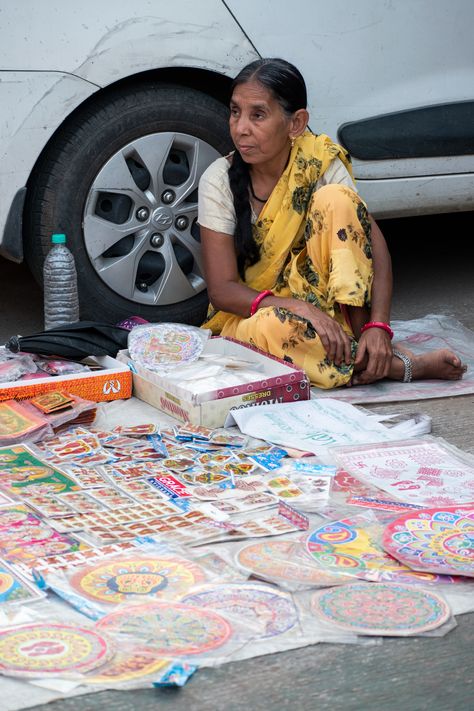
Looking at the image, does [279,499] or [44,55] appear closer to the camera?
[279,499]

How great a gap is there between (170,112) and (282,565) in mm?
1965

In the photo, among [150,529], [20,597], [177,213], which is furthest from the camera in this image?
[177,213]

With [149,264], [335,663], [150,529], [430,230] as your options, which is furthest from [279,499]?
[430,230]

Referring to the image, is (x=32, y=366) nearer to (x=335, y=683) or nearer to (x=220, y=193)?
(x=220, y=193)

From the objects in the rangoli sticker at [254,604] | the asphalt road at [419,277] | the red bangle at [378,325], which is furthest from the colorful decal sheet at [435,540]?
the asphalt road at [419,277]

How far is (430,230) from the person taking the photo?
216 inches

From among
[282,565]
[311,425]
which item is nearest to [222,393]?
[311,425]

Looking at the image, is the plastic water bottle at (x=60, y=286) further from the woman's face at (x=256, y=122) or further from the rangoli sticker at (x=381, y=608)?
the rangoli sticker at (x=381, y=608)

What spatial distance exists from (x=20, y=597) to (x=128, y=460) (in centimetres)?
75

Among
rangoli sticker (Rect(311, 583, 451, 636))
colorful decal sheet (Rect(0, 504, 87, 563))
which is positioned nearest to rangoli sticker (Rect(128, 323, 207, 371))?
colorful decal sheet (Rect(0, 504, 87, 563))

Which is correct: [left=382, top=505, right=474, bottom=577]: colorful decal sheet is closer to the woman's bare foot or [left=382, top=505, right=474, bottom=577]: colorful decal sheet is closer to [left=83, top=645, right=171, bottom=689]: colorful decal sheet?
[left=83, top=645, right=171, bottom=689]: colorful decal sheet

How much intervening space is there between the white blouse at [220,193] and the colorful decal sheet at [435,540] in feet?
4.64

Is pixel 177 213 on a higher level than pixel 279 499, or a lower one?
higher

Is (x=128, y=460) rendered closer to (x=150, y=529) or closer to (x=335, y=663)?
(x=150, y=529)
